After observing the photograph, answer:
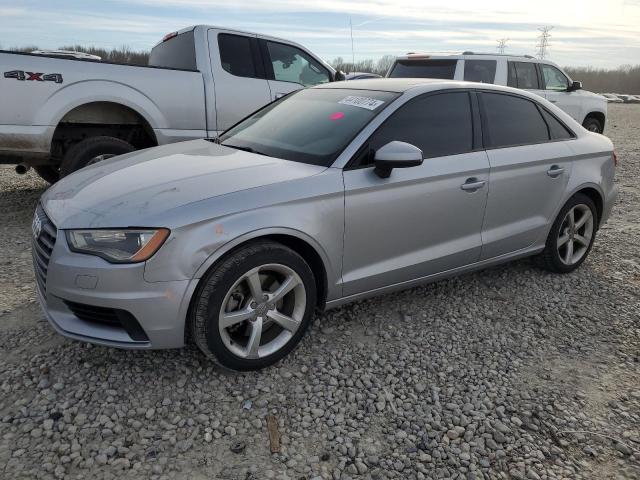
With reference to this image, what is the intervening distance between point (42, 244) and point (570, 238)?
13.0 ft

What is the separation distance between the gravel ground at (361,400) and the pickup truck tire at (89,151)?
1432 mm

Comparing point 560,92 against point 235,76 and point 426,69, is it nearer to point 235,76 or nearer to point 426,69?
point 426,69

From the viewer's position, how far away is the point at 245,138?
3762 millimetres

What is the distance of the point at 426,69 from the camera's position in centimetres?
880

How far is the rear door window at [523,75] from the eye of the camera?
9156 millimetres

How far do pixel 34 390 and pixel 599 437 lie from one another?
2.85 m

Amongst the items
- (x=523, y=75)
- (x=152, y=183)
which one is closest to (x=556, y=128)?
(x=152, y=183)

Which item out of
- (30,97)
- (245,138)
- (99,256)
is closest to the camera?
(99,256)

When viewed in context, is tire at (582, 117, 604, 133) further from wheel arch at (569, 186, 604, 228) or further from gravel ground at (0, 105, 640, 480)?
gravel ground at (0, 105, 640, 480)

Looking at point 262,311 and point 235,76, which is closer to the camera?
point 262,311

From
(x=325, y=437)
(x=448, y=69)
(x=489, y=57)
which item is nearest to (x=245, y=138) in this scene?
(x=325, y=437)

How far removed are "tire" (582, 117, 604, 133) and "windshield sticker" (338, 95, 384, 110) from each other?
868 cm

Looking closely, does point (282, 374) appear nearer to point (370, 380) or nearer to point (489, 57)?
point (370, 380)

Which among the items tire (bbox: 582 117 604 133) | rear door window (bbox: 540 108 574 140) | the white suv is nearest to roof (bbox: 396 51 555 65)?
the white suv
